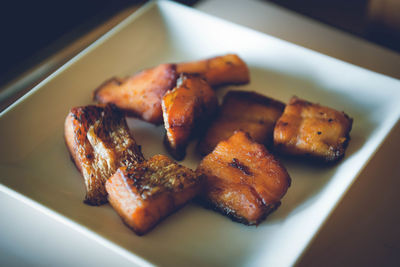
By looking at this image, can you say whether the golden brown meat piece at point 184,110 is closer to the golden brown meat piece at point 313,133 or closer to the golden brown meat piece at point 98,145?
the golden brown meat piece at point 98,145

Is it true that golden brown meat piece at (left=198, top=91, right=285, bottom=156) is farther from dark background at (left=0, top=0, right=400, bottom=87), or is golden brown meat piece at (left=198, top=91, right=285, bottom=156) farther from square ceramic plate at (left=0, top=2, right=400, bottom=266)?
dark background at (left=0, top=0, right=400, bottom=87)

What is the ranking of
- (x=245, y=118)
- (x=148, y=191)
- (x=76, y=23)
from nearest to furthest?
(x=148, y=191) < (x=245, y=118) < (x=76, y=23)

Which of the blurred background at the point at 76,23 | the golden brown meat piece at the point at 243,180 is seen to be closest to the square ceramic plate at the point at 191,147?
the golden brown meat piece at the point at 243,180

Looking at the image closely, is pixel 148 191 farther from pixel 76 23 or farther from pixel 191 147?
pixel 76 23

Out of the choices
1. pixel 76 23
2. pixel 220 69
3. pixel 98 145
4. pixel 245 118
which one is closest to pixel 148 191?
pixel 98 145

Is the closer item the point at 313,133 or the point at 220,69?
the point at 313,133

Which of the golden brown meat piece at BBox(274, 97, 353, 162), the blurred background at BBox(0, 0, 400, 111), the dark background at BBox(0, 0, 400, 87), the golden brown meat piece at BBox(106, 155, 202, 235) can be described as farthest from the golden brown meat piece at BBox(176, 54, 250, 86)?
the dark background at BBox(0, 0, 400, 87)
